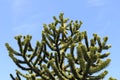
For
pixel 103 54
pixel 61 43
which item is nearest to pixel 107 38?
pixel 103 54

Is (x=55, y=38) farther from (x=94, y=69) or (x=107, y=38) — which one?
(x=94, y=69)

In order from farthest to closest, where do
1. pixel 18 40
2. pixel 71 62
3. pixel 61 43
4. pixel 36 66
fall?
pixel 61 43 < pixel 36 66 < pixel 18 40 < pixel 71 62

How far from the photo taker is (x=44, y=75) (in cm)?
1165

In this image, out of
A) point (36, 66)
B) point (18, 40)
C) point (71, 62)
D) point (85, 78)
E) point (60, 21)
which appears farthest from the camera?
point (60, 21)

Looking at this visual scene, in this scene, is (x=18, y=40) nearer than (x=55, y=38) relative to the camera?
Yes

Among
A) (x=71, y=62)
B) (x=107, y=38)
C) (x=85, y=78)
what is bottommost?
(x=85, y=78)

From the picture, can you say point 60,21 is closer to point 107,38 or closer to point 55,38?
point 55,38

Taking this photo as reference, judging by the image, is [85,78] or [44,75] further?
[44,75]

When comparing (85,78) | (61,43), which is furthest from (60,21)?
(85,78)

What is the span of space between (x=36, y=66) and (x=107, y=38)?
3460mm

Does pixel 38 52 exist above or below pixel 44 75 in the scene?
Result: above

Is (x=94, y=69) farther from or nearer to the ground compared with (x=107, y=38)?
nearer to the ground

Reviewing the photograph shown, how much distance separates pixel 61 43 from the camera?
1303 cm

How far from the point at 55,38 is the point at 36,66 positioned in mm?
1656
